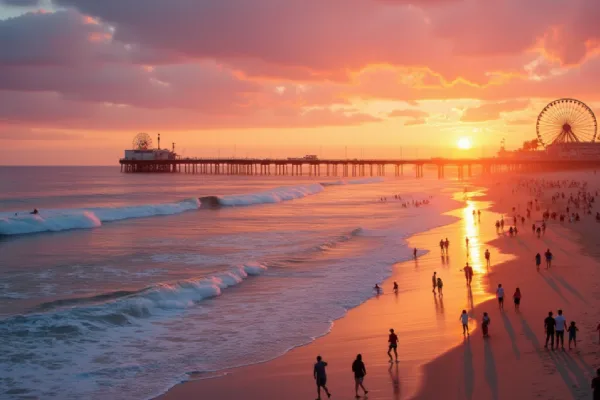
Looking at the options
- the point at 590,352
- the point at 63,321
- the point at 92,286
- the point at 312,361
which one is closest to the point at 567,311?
the point at 590,352

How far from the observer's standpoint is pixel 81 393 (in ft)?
34.4

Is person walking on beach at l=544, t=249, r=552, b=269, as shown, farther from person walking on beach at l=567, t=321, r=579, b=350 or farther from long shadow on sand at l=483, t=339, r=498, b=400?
person walking on beach at l=567, t=321, r=579, b=350

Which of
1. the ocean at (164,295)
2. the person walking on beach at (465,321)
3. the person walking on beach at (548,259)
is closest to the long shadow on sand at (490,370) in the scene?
the person walking on beach at (465,321)

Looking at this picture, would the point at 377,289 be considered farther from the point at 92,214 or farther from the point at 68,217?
the point at 92,214

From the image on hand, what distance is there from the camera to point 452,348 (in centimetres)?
1243

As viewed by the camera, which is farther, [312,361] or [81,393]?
[312,361]

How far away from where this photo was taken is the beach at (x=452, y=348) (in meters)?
10.2

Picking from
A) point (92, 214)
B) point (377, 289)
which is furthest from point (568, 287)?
point (92, 214)

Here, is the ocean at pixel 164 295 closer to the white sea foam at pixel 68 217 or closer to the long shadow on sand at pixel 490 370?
the white sea foam at pixel 68 217

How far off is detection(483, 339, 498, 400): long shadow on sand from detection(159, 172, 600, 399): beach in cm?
2

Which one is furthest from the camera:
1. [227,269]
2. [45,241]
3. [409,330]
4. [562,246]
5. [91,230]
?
[91,230]

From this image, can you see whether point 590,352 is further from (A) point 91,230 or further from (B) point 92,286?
(A) point 91,230

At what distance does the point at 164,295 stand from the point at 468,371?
31.4 ft

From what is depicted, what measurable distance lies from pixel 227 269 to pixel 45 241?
16.0 m
